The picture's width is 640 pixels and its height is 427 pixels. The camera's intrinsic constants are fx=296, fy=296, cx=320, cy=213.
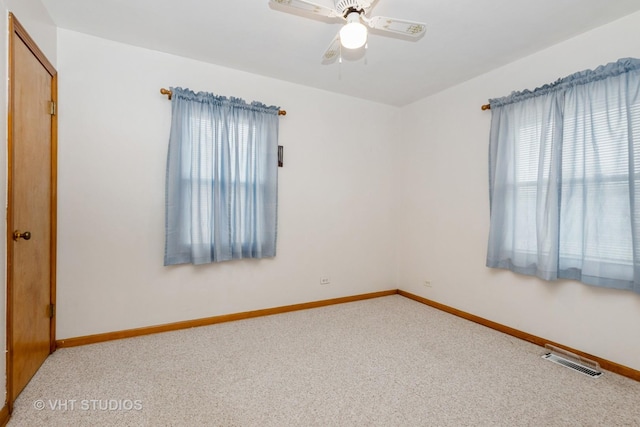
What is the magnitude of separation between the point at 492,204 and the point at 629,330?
50.7 inches

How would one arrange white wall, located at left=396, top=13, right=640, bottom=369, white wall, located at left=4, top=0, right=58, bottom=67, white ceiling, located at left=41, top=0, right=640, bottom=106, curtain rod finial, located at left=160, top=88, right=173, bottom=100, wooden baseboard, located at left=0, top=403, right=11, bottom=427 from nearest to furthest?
wooden baseboard, located at left=0, top=403, right=11, bottom=427, white wall, located at left=4, top=0, right=58, bottom=67, white ceiling, located at left=41, top=0, right=640, bottom=106, white wall, located at left=396, top=13, right=640, bottom=369, curtain rod finial, located at left=160, top=88, right=173, bottom=100

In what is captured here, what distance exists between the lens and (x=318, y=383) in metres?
1.92

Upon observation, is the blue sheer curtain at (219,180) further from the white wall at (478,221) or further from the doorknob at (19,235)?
the white wall at (478,221)

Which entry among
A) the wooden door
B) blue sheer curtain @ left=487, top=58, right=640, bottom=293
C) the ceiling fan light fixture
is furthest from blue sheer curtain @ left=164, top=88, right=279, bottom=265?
blue sheer curtain @ left=487, top=58, right=640, bottom=293

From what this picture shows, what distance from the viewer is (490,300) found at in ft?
9.57

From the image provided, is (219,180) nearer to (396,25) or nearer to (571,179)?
(396,25)

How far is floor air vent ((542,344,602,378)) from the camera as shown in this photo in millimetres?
2078

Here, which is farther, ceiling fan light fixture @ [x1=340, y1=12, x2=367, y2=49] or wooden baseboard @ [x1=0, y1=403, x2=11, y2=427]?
ceiling fan light fixture @ [x1=340, y1=12, x2=367, y2=49]

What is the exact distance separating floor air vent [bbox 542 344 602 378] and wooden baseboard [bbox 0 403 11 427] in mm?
3411

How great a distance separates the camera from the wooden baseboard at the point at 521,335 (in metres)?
2.05

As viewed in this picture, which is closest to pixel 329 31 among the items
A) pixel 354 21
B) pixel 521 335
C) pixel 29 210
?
pixel 354 21

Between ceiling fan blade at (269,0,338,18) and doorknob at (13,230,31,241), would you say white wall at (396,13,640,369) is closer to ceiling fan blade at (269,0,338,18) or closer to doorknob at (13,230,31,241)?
ceiling fan blade at (269,0,338,18)

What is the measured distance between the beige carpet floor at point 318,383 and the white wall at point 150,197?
14.0 inches

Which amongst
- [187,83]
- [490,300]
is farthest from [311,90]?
[490,300]
